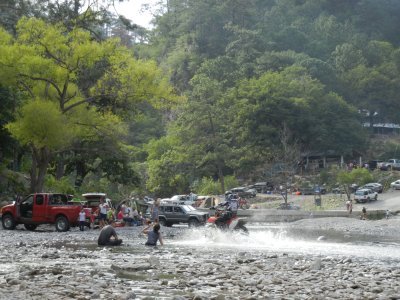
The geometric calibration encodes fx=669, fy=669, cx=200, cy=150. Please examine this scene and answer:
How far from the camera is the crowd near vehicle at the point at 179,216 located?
143 feet

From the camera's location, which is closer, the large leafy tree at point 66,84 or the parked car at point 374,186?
the large leafy tree at point 66,84

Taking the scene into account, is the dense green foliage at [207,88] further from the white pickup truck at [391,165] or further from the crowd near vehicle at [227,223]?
the crowd near vehicle at [227,223]

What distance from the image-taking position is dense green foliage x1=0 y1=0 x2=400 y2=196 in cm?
4322

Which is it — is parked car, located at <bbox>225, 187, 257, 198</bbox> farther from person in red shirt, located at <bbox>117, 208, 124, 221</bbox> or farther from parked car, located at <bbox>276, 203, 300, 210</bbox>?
person in red shirt, located at <bbox>117, 208, 124, 221</bbox>

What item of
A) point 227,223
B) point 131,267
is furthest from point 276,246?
point 131,267

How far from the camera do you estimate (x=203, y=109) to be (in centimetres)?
8881

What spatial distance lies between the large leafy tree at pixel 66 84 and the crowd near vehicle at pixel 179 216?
6.92 m

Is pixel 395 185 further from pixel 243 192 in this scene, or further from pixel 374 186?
pixel 243 192

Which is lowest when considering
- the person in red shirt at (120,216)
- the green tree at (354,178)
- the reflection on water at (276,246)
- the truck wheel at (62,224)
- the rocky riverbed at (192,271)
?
the rocky riverbed at (192,271)

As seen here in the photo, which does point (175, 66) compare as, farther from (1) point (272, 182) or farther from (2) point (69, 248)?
(2) point (69, 248)

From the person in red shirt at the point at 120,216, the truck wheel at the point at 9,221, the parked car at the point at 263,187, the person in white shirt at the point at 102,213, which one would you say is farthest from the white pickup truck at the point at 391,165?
the truck wheel at the point at 9,221

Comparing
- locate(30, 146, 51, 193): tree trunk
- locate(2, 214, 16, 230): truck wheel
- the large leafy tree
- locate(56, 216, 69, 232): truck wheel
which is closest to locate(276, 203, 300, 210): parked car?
the large leafy tree

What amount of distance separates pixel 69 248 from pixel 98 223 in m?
14.3

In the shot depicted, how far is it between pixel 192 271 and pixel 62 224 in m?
18.8
